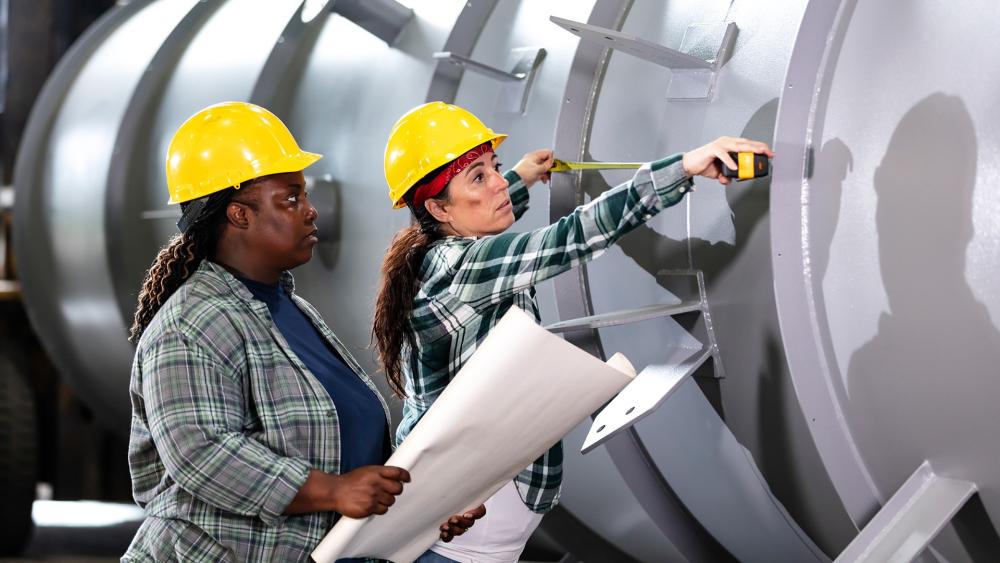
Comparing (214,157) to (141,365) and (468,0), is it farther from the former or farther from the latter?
(468,0)

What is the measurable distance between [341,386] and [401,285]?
0.94ft

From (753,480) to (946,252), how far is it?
2.09ft

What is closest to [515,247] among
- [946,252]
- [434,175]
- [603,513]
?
[434,175]

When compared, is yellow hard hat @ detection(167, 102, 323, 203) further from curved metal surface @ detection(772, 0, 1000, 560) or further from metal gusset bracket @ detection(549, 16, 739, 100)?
curved metal surface @ detection(772, 0, 1000, 560)

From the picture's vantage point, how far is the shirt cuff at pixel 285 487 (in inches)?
62.4

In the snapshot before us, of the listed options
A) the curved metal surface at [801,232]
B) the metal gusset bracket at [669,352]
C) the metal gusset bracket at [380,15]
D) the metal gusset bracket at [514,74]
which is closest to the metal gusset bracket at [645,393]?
the metal gusset bracket at [669,352]

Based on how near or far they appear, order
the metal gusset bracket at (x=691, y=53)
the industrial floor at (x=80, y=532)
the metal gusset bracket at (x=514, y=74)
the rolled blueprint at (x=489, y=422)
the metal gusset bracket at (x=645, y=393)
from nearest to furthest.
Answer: the rolled blueprint at (x=489, y=422) → the metal gusset bracket at (x=645, y=393) → the metal gusset bracket at (x=691, y=53) → the metal gusset bracket at (x=514, y=74) → the industrial floor at (x=80, y=532)

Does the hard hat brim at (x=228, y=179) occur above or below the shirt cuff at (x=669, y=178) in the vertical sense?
below

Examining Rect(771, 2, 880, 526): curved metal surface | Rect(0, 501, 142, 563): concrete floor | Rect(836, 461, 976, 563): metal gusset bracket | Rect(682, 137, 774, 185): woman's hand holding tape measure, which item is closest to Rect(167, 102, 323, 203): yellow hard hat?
Rect(682, 137, 774, 185): woman's hand holding tape measure

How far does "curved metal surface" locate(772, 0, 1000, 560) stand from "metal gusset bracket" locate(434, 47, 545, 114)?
0.84 metres

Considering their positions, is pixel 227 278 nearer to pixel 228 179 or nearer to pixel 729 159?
pixel 228 179

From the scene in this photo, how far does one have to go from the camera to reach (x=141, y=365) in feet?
5.44

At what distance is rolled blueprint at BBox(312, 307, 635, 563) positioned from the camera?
1554 millimetres

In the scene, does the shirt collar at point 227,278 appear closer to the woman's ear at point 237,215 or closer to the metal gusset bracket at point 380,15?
the woman's ear at point 237,215
